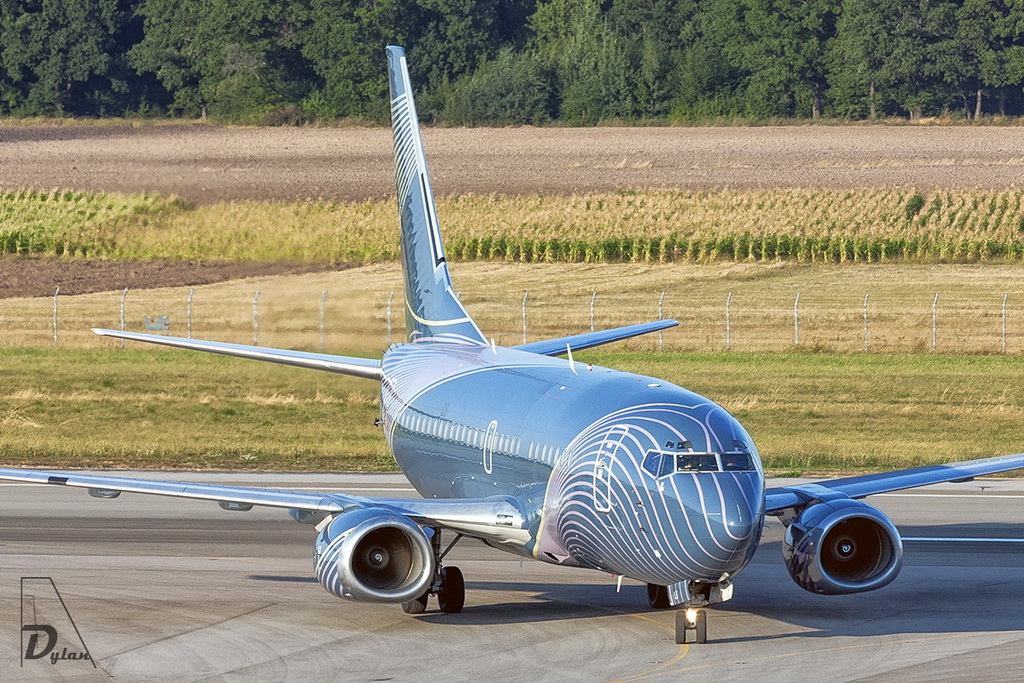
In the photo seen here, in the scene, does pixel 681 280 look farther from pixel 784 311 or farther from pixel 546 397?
pixel 546 397

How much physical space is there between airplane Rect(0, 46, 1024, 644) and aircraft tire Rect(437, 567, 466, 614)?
0.08 feet

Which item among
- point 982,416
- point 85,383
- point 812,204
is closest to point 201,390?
point 85,383

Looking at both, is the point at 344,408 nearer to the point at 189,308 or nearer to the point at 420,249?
the point at 189,308

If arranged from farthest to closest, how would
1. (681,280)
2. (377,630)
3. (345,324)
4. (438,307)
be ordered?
(681,280), (345,324), (438,307), (377,630)

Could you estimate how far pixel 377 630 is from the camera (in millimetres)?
26469

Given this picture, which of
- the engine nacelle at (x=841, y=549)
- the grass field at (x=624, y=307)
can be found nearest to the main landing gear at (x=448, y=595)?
the engine nacelle at (x=841, y=549)

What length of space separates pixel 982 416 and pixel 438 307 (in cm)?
2625

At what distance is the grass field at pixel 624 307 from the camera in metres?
66.8

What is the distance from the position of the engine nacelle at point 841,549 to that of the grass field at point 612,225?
146ft

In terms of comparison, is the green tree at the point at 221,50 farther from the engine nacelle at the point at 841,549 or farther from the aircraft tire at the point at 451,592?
the engine nacelle at the point at 841,549

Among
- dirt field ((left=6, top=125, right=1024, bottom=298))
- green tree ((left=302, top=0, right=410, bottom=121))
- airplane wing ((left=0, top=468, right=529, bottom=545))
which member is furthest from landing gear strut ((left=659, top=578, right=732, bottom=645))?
green tree ((left=302, top=0, right=410, bottom=121))

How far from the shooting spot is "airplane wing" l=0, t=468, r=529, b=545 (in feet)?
83.5

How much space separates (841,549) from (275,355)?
1287 cm

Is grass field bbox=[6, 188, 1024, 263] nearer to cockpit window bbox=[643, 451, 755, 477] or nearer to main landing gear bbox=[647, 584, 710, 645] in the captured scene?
main landing gear bbox=[647, 584, 710, 645]
